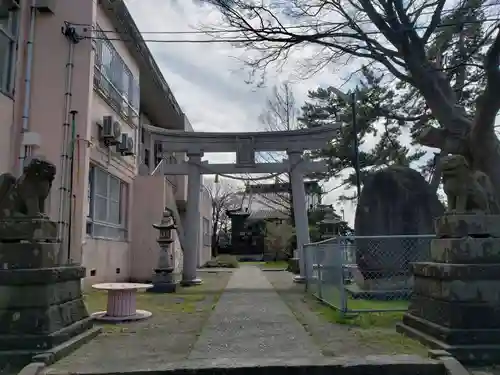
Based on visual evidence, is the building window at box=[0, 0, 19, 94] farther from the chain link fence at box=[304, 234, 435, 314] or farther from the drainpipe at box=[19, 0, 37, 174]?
the chain link fence at box=[304, 234, 435, 314]

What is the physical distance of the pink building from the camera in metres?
9.12

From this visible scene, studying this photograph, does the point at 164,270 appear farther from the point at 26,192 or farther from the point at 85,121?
the point at 26,192

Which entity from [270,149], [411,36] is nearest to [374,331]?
[411,36]

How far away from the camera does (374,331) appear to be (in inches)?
227

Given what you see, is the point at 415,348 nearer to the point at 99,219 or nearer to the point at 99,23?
the point at 99,219

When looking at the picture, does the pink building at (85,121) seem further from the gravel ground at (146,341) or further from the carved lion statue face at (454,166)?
the carved lion statue face at (454,166)

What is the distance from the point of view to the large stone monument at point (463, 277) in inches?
174

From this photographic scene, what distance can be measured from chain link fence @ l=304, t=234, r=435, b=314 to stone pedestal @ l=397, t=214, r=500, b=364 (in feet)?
8.82

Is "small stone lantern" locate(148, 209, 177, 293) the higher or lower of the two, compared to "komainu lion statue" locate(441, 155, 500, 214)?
lower

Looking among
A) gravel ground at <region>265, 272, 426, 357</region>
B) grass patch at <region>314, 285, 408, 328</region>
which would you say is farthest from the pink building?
grass patch at <region>314, 285, 408, 328</region>

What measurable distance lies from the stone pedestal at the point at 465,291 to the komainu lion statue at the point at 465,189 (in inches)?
6.2

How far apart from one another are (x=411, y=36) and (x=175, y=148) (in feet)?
23.3

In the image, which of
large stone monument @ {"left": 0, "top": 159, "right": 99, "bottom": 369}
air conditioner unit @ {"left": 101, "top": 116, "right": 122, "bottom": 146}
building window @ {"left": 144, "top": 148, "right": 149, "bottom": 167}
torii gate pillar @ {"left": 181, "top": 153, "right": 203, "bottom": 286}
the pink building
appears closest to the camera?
large stone monument @ {"left": 0, "top": 159, "right": 99, "bottom": 369}

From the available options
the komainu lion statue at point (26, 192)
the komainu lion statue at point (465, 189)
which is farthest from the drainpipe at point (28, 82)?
the komainu lion statue at point (465, 189)
